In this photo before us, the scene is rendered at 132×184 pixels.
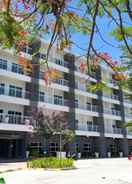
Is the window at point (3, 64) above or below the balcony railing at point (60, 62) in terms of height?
below

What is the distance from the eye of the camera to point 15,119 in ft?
121

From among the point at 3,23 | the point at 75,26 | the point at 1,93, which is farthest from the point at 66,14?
the point at 1,93

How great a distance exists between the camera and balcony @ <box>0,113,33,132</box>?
34812mm

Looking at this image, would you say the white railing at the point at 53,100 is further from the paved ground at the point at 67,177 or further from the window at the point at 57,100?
the paved ground at the point at 67,177

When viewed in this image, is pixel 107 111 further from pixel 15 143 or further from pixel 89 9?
pixel 89 9

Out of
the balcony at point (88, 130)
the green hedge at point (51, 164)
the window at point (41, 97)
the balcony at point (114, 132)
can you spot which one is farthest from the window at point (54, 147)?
the green hedge at point (51, 164)

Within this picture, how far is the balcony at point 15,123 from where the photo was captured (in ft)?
114

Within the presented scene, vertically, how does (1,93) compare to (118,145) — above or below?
above

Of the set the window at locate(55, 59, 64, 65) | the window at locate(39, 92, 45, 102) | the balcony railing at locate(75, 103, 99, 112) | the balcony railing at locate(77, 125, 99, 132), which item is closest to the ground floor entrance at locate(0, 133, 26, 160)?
the window at locate(39, 92, 45, 102)

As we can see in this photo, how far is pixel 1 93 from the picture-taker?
35562mm

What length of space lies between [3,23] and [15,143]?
113 feet

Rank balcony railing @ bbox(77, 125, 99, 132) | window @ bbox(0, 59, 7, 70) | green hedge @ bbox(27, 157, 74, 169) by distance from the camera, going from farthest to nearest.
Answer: balcony railing @ bbox(77, 125, 99, 132), window @ bbox(0, 59, 7, 70), green hedge @ bbox(27, 157, 74, 169)

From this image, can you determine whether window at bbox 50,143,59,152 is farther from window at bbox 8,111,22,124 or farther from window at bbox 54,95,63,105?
window at bbox 8,111,22,124

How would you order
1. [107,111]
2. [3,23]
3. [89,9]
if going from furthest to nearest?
[107,111] < [89,9] < [3,23]
